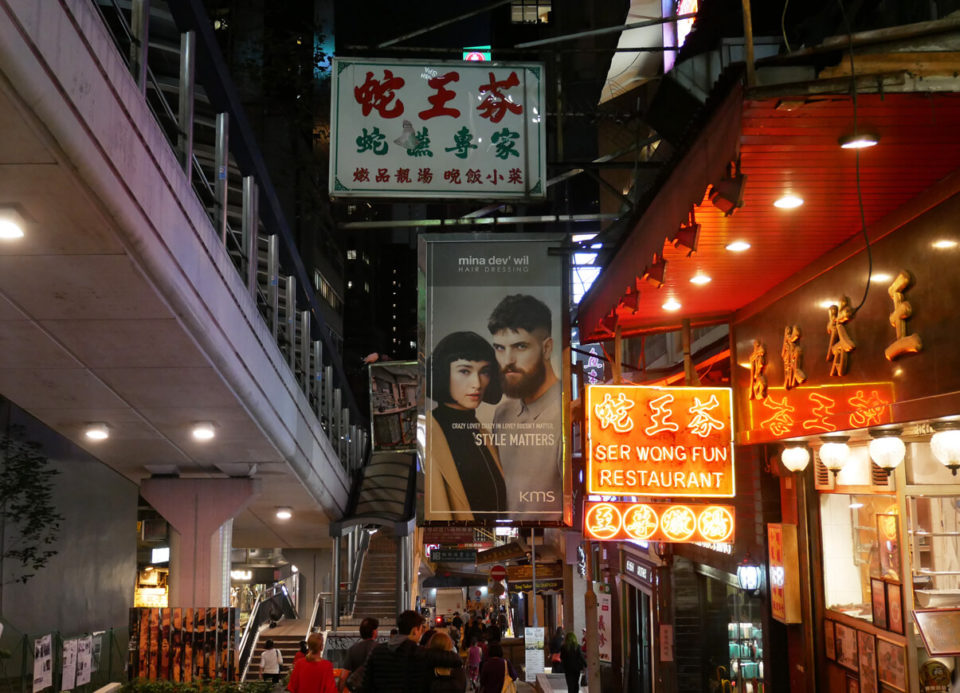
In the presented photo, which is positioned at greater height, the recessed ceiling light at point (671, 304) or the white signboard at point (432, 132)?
the white signboard at point (432, 132)

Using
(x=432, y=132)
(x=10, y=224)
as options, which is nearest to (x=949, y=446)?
(x=432, y=132)

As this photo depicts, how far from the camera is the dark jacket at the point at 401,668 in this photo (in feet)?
23.6

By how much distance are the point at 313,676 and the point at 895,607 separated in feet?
19.0

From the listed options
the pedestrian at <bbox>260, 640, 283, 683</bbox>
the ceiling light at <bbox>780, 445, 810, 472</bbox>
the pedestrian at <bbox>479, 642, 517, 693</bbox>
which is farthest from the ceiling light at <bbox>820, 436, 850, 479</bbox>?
the pedestrian at <bbox>260, 640, 283, 683</bbox>

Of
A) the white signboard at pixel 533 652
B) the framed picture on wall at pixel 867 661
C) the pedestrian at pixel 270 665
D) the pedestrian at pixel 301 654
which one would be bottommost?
the pedestrian at pixel 270 665

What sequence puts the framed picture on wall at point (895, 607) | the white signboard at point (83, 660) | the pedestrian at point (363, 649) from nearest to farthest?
the framed picture on wall at point (895, 607) < the pedestrian at point (363, 649) < the white signboard at point (83, 660)

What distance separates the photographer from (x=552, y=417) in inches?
411

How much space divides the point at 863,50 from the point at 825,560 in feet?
19.8

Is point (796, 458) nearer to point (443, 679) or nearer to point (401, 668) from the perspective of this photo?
point (443, 679)

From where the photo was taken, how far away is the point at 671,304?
1034 centimetres

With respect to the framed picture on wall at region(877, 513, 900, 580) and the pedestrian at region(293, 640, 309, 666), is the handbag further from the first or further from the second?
the framed picture on wall at region(877, 513, 900, 580)

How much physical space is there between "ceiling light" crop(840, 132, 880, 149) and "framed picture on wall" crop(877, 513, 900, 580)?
4158 millimetres

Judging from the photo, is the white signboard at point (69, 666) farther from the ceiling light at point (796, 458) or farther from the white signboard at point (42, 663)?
the ceiling light at point (796, 458)

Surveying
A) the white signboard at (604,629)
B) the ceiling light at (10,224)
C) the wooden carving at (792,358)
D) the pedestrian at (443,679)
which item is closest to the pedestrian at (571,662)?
the white signboard at (604,629)
